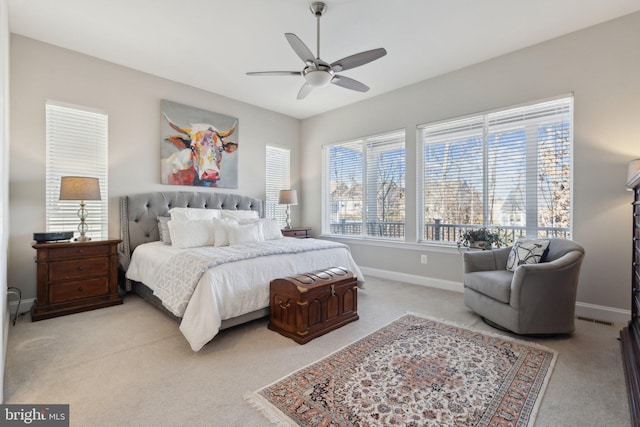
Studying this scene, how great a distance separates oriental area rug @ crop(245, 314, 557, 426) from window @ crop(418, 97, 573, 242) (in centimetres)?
168

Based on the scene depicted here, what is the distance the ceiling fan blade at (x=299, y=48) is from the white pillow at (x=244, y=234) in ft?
6.54

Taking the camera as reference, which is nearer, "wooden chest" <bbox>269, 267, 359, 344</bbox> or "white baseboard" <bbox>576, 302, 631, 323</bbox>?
"wooden chest" <bbox>269, 267, 359, 344</bbox>

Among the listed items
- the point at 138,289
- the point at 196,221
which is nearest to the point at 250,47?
the point at 196,221

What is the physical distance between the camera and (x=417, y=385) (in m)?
1.90

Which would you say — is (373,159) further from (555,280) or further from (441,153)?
(555,280)

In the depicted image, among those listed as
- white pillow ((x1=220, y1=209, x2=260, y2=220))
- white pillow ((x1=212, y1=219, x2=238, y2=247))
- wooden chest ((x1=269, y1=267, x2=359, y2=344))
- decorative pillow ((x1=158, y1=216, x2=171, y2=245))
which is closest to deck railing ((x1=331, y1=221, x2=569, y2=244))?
white pillow ((x1=220, y1=209, x2=260, y2=220))

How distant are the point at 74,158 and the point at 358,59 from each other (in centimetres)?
342

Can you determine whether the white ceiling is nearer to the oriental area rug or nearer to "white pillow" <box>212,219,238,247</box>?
"white pillow" <box>212,219,238,247</box>

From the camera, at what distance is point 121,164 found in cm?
387

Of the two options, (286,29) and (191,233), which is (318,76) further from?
(191,233)

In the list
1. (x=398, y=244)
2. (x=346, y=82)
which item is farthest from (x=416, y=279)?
(x=346, y=82)

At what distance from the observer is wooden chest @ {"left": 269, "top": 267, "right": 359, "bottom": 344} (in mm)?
2531

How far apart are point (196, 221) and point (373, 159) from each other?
9.68ft

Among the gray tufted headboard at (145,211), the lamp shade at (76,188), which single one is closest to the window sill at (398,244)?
the gray tufted headboard at (145,211)
